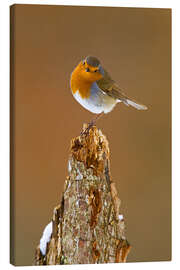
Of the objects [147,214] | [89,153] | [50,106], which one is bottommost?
[147,214]

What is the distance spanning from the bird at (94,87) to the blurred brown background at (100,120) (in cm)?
5

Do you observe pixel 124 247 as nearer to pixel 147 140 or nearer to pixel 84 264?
pixel 84 264

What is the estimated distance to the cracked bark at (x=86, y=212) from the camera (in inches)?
203

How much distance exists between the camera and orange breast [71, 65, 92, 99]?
513 centimetres

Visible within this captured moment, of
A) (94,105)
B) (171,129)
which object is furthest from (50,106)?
(171,129)

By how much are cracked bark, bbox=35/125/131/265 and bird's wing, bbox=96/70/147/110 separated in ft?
1.06

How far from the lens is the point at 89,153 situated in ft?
17.1

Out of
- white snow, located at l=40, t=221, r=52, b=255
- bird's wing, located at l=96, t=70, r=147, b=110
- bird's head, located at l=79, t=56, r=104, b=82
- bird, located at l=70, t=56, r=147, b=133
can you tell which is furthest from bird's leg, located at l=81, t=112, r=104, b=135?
white snow, located at l=40, t=221, r=52, b=255

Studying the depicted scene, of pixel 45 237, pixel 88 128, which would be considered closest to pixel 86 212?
pixel 45 237

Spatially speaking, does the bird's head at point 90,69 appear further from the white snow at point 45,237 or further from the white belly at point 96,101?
the white snow at point 45,237

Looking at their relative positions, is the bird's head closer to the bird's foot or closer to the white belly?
the white belly

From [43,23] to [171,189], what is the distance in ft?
5.69

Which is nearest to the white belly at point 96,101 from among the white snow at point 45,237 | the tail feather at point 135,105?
the tail feather at point 135,105

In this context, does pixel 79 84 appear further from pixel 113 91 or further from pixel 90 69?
pixel 113 91
